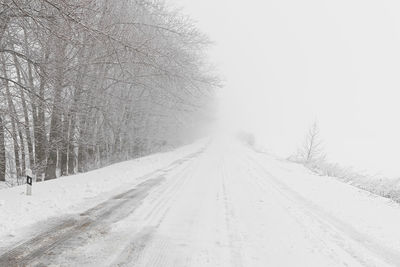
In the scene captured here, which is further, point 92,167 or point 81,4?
point 92,167

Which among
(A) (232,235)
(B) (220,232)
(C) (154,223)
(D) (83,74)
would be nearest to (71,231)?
(C) (154,223)

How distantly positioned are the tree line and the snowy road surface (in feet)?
12.6

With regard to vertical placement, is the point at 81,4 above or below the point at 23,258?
above

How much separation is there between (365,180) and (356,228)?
989 centimetres

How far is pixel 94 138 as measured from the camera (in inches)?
571

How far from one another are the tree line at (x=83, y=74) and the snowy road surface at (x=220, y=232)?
3842 millimetres

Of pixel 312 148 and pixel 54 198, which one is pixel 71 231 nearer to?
pixel 54 198

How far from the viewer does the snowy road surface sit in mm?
4016

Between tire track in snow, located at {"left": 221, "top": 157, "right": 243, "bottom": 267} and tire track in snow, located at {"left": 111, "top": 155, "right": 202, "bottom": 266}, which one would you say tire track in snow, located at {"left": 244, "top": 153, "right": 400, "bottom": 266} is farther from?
tire track in snow, located at {"left": 111, "top": 155, "right": 202, "bottom": 266}

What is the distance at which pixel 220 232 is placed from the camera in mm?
5117

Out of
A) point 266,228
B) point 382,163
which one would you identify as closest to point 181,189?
point 266,228

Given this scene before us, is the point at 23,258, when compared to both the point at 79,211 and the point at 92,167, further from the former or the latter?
the point at 92,167

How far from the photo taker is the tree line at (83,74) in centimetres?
665

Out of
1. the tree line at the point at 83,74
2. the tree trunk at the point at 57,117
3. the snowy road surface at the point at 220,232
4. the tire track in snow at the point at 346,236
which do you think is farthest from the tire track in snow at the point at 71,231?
the tire track in snow at the point at 346,236
